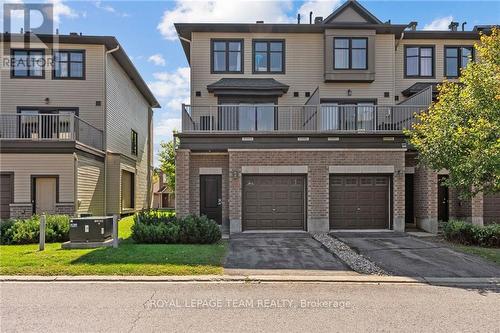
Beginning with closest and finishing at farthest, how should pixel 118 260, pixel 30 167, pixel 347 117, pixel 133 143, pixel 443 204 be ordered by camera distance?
pixel 118 260
pixel 30 167
pixel 347 117
pixel 443 204
pixel 133 143

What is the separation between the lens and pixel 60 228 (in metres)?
12.5

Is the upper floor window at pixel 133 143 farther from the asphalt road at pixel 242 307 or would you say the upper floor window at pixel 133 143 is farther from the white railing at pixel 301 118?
the asphalt road at pixel 242 307

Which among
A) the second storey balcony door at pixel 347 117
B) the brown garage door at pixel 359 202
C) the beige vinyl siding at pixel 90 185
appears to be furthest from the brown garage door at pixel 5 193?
the brown garage door at pixel 359 202

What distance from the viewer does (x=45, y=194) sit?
16.4 meters

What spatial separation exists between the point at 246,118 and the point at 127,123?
9.87m

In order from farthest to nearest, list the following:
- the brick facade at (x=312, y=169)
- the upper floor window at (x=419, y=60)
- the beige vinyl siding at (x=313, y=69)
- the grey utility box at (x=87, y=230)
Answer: the upper floor window at (x=419, y=60) → the beige vinyl siding at (x=313, y=69) → the brick facade at (x=312, y=169) → the grey utility box at (x=87, y=230)

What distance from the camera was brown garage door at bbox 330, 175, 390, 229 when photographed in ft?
49.6

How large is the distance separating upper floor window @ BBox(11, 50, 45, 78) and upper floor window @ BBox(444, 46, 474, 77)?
2059 cm

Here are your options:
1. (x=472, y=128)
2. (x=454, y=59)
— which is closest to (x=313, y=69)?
(x=454, y=59)

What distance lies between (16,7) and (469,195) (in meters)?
21.8

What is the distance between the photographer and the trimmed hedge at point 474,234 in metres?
12.0

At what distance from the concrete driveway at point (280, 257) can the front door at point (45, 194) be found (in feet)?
28.0

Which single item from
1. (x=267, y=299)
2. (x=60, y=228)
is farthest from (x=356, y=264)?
(x=60, y=228)

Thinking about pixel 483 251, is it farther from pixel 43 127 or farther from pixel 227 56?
pixel 43 127
